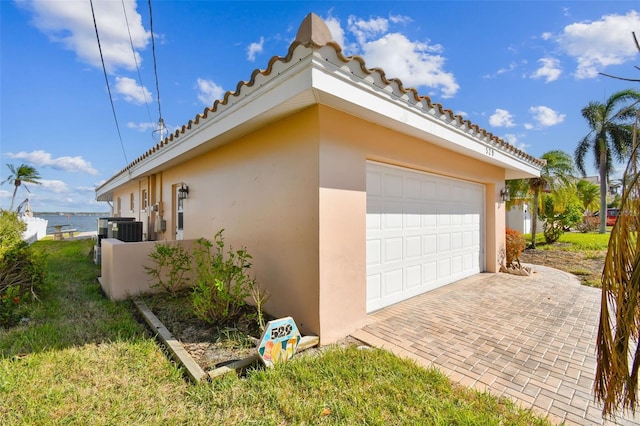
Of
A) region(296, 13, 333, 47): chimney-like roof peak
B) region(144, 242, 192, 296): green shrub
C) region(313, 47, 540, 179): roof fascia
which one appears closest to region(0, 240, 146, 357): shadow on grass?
region(144, 242, 192, 296): green shrub

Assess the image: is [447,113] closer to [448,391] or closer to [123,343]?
[448,391]

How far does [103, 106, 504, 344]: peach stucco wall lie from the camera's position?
425cm

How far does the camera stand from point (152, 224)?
10.6 meters

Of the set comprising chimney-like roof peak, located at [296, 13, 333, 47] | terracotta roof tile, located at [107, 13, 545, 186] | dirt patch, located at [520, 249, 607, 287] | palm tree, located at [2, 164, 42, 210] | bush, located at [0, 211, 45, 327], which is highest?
palm tree, located at [2, 164, 42, 210]

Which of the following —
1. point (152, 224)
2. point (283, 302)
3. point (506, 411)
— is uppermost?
point (152, 224)

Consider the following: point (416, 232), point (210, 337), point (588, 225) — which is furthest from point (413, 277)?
point (588, 225)

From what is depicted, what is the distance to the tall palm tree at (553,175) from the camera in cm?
1481

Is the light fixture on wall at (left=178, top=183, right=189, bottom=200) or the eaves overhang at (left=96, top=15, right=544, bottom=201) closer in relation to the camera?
the eaves overhang at (left=96, top=15, right=544, bottom=201)

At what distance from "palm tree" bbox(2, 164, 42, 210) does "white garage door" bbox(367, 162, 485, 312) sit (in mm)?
29959

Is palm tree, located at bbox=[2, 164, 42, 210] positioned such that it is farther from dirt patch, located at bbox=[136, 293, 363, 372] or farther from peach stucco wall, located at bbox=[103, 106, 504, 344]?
peach stucco wall, located at bbox=[103, 106, 504, 344]

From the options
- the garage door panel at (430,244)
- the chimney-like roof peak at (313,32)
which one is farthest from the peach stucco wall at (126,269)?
the garage door panel at (430,244)

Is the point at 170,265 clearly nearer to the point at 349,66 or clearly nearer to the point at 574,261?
the point at 349,66

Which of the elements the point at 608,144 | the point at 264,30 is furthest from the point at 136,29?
the point at 608,144

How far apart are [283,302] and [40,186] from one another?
29383mm
